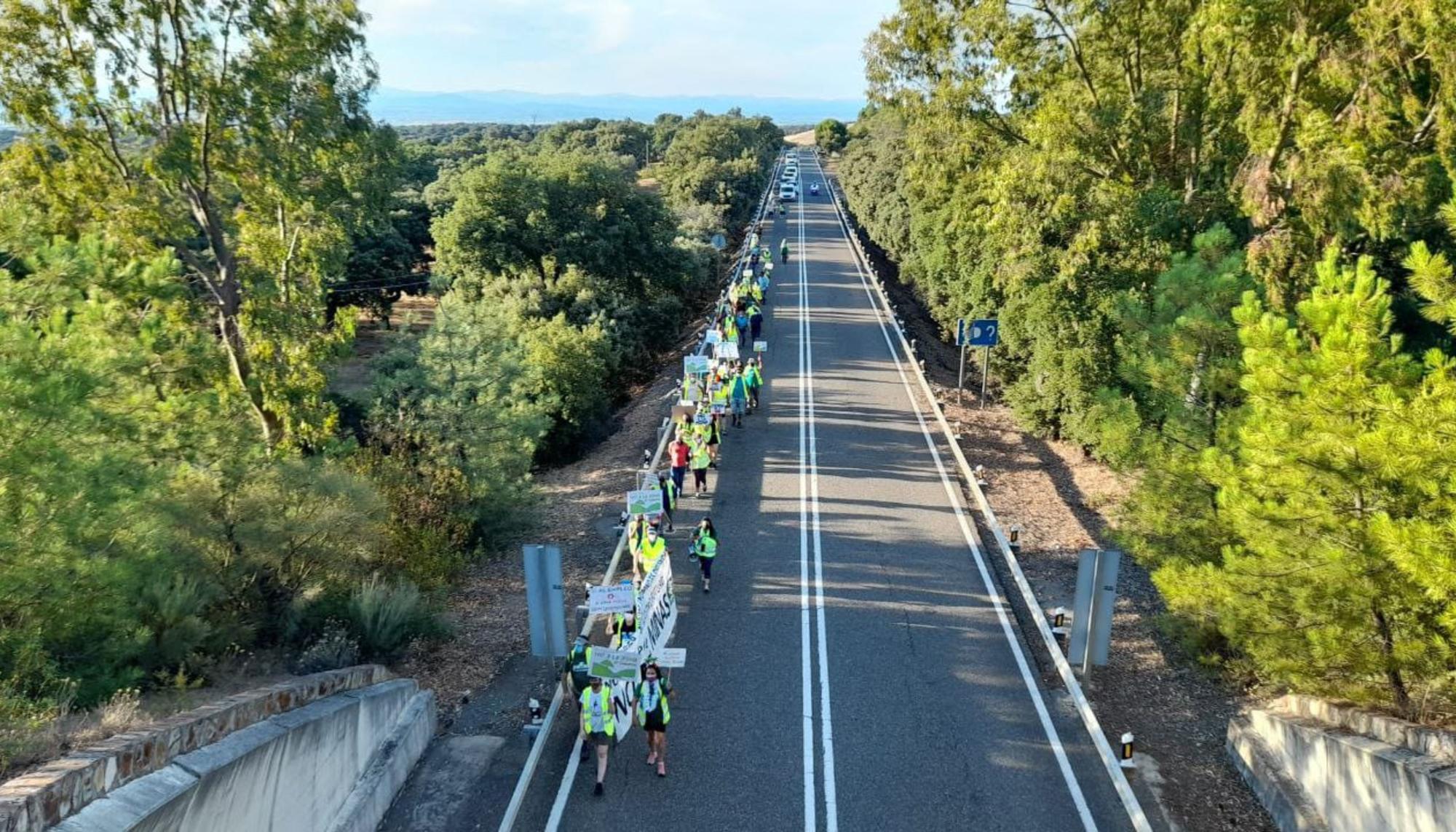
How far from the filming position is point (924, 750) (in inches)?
402

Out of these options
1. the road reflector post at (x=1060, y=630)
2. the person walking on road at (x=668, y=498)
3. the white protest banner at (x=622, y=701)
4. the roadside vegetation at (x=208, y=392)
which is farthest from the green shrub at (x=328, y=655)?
the road reflector post at (x=1060, y=630)

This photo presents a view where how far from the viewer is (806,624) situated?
514 inches

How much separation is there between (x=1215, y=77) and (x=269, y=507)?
60.9ft

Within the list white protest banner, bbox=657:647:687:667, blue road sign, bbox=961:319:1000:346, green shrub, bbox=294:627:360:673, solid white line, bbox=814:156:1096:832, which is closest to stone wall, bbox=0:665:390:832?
green shrub, bbox=294:627:360:673

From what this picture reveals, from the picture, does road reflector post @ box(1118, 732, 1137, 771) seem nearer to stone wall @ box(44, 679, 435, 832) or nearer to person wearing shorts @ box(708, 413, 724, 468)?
stone wall @ box(44, 679, 435, 832)

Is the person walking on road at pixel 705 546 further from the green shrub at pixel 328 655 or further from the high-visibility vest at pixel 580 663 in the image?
the green shrub at pixel 328 655

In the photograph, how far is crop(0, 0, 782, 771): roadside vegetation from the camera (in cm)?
848

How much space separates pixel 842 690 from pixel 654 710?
2.94 meters

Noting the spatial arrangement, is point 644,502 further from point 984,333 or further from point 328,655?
point 984,333

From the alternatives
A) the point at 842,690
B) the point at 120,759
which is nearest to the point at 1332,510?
the point at 842,690

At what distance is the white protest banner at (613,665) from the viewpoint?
9.65m

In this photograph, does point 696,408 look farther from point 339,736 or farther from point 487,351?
point 339,736

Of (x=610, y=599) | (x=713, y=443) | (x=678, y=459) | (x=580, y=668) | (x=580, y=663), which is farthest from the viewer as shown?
(x=713, y=443)

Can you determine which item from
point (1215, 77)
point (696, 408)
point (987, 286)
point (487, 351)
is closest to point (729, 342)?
point (696, 408)
